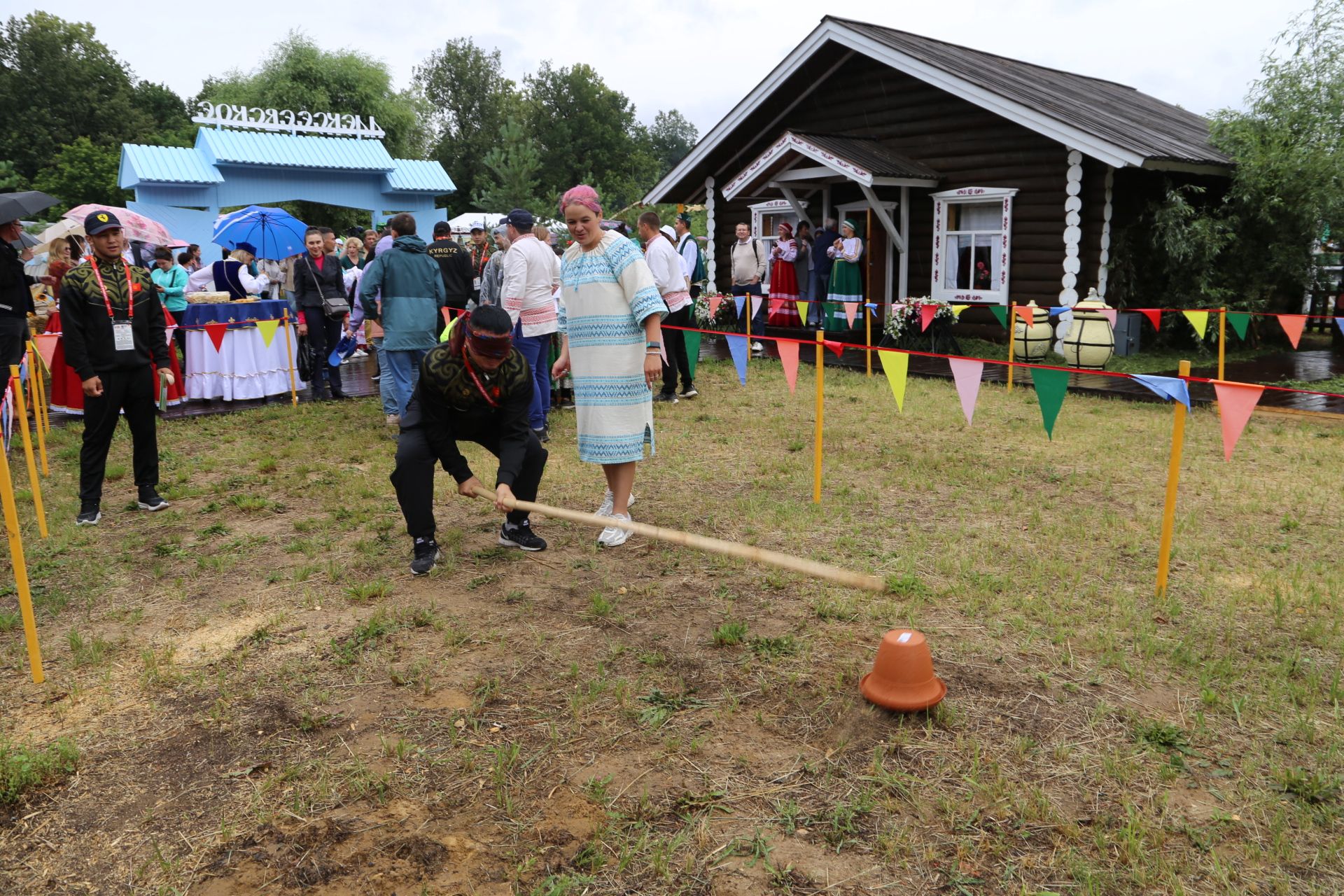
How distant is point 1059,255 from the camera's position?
43.0ft

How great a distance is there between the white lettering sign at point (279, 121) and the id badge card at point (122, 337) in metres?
23.6

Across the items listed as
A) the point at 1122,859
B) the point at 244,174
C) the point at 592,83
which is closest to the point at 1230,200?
the point at 1122,859

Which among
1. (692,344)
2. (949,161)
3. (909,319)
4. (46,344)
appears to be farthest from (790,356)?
(949,161)

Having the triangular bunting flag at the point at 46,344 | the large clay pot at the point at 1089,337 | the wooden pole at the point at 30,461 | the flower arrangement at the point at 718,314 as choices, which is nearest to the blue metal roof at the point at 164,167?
the flower arrangement at the point at 718,314

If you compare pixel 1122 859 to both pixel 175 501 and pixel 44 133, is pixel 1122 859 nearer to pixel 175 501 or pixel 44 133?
pixel 175 501

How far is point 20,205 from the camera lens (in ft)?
21.5

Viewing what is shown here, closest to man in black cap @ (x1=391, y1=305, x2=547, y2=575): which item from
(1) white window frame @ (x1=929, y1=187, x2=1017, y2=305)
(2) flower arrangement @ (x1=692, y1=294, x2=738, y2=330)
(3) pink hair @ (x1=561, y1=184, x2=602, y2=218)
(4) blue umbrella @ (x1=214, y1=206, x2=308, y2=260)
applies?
(3) pink hair @ (x1=561, y1=184, x2=602, y2=218)

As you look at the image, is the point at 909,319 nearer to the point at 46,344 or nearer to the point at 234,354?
the point at 234,354

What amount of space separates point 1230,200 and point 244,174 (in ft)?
84.7

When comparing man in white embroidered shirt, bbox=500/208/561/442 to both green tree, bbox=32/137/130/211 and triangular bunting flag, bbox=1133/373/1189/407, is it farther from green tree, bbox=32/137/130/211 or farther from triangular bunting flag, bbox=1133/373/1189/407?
green tree, bbox=32/137/130/211

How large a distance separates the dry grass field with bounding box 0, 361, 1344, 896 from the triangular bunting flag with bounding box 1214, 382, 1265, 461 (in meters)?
0.77

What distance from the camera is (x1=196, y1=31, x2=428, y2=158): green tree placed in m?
48.1

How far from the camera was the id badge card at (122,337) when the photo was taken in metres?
6.00

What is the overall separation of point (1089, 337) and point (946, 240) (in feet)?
11.2
